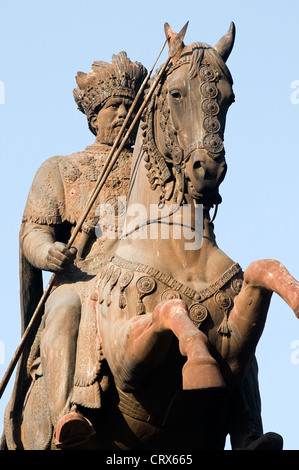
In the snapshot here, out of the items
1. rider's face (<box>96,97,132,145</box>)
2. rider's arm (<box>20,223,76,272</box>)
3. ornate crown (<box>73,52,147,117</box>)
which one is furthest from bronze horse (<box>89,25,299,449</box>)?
ornate crown (<box>73,52,147,117</box>)

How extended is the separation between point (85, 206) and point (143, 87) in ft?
4.62

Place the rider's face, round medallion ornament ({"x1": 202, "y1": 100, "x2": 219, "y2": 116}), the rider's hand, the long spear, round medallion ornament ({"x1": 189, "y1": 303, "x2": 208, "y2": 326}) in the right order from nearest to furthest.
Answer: round medallion ornament ({"x1": 189, "y1": 303, "x2": 208, "y2": 326})
round medallion ornament ({"x1": 202, "y1": 100, "x2": 219, "y2": 116})
the long spear
the rider's hand
the rider's face

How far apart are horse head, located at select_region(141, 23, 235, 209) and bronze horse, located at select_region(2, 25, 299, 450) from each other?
0.01m

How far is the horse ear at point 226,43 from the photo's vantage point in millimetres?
14047

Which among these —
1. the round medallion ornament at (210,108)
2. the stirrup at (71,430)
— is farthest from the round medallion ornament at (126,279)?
the round medallion ornament at (210,108)

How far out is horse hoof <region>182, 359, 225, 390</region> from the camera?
1206 centimetres

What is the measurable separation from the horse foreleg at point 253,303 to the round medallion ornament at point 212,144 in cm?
105

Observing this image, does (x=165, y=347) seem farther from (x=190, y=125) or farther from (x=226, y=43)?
(x=226, y=43)

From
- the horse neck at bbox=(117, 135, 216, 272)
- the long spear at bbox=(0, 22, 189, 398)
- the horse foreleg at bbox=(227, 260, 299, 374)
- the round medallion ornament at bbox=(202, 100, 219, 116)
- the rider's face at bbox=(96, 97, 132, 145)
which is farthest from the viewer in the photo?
the rider's face at bbox=(96, 97, 132, 145)

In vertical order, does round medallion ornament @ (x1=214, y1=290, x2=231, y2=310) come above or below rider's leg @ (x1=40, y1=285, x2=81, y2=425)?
above

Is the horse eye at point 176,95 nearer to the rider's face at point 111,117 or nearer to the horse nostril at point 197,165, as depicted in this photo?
the horse nostril at point 197,165

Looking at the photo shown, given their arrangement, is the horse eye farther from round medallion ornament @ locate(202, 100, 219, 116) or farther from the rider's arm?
the rider's arm

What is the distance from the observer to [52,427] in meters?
14.3
